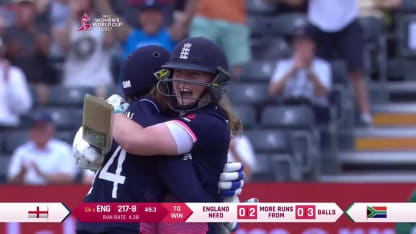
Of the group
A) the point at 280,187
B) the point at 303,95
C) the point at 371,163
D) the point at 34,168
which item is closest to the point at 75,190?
the point at 34,168

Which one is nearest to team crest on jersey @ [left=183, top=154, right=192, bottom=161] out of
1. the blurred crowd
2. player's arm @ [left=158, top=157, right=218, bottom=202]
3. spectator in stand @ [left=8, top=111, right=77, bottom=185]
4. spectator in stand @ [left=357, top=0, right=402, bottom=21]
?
player's arm @ [left=158, top=157, right=218, bottom=202]

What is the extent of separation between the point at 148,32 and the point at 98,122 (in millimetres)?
3179

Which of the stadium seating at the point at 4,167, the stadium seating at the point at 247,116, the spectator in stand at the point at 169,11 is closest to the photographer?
the spectator in stand at the point at 169,11

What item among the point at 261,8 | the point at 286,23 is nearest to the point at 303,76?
the point at 286,23

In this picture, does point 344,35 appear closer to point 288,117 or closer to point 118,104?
point 288,117

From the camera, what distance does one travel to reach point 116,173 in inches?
181

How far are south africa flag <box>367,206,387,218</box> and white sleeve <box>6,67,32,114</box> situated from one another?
188 inches

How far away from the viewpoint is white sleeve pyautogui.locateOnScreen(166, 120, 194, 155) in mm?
4559

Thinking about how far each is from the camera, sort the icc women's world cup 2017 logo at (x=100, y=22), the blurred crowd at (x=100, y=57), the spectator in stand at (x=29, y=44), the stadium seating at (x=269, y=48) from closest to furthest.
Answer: the icc women's world cup 2017 logo at (x=100, y=22) < the blurred crowd at (x=100, y=57) < the spectator in stand at (x=29, y=44) < the stadium seating at (x=269, y=48)

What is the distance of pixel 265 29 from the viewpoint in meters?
10.4

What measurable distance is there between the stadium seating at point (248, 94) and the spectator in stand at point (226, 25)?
29 centimetres

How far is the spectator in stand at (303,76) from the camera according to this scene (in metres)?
9.24

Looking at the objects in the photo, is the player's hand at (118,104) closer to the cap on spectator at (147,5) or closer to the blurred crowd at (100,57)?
the cap on spectator at (147,5)

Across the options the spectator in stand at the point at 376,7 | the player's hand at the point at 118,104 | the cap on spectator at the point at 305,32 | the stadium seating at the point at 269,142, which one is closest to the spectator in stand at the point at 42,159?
the stadium seating at the point at 269,142
